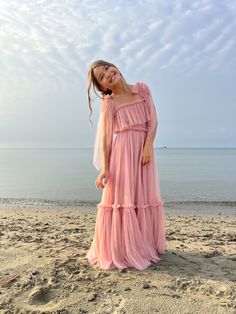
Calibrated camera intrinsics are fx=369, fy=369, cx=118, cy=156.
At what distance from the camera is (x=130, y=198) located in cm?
430

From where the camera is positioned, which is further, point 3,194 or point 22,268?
point 3,194

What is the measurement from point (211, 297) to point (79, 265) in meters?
1.64

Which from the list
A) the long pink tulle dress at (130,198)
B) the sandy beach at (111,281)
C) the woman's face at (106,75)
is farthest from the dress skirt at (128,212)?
the woman's face at (106,75)

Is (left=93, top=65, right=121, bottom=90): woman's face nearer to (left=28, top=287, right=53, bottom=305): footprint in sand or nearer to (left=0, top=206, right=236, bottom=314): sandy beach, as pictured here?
(left=0, top=206, right=236, bottom=314): sandy beach

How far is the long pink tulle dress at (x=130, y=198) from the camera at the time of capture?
14.0 ft

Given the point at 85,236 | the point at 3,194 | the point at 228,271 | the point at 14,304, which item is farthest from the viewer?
the point at 3,194

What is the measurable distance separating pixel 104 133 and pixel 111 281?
170cm

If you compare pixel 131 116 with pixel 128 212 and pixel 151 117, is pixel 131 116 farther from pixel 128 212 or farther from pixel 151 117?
pixel 128 212

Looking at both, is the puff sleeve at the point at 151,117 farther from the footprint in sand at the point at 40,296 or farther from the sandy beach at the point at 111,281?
the footprint in sand at the point at 40,296

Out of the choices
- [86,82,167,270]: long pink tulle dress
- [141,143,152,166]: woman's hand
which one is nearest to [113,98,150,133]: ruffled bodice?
[86,82,167,270]: long pink tulle dress

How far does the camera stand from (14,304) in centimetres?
340

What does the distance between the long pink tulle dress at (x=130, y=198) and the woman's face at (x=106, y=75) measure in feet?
0.78

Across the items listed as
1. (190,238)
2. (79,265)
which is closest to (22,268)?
(79,265)

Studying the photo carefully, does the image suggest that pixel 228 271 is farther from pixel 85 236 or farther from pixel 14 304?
pixel 85 236
